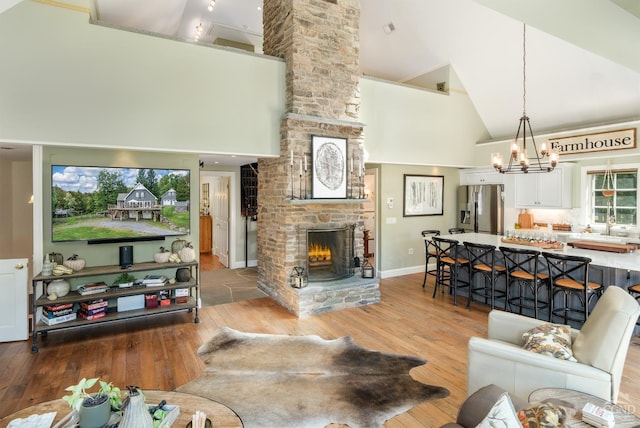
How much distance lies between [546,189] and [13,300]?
8648 mm

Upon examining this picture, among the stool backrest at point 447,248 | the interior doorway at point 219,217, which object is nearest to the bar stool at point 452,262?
the stool backrest at point 447,248

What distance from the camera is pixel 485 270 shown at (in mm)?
5262

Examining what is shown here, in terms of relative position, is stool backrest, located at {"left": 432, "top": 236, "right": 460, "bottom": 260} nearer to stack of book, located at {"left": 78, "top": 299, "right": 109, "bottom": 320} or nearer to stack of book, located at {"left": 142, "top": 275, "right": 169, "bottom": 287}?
stack of book, located at {"left": 142, "top": 275, "right": 169, "bottom": 287}

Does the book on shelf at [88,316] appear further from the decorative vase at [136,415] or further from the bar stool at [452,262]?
the bar stool at [452,262]

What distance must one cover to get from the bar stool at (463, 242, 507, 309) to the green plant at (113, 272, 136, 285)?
4.87 metres

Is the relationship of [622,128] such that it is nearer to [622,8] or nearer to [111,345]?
[622,8]

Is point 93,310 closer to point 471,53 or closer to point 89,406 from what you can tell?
point 89,406

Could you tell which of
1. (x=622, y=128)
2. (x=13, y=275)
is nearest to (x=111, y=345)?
(x=13, y=275)

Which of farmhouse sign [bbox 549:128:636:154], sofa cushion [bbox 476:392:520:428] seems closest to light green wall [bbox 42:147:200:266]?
sofa cushion [bbox 476:392:520:428]

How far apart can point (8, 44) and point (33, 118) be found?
807mm

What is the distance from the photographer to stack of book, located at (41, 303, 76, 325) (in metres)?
4.17

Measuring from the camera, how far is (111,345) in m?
4.17

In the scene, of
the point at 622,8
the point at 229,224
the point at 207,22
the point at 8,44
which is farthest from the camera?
the point at 229,224

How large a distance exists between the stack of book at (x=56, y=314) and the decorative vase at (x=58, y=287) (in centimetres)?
16
